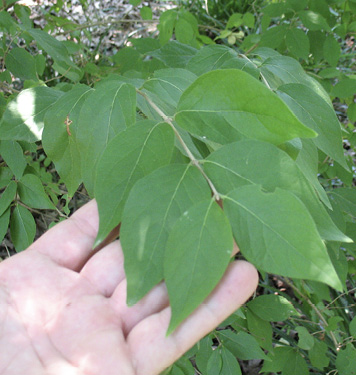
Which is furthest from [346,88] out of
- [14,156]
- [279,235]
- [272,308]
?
[14,156]

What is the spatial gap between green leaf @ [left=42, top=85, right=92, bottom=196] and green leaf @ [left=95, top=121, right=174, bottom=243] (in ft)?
0.88

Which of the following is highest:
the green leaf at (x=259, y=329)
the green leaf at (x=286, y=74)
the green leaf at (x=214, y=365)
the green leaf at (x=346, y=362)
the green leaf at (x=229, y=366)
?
the green leaf at (x=286, y=74)

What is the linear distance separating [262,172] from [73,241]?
66cm

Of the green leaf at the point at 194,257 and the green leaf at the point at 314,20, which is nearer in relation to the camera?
the green leaf at the point at 194,257

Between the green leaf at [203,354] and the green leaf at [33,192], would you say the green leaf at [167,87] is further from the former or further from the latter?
the green leaf at [203,354]

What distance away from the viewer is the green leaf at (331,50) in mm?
1999

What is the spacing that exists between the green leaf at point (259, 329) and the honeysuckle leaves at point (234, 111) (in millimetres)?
1046

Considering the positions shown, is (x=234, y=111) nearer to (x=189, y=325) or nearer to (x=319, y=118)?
(x=319, y=118)

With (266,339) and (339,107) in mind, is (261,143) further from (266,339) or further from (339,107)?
(339,107)

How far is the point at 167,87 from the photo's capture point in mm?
1094

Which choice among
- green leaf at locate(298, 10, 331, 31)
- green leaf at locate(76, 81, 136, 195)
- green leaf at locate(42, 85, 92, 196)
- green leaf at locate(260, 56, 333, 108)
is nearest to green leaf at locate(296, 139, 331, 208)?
green leaf at locate(260, 56, 333, 108)

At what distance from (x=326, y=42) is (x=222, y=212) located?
1560 mm

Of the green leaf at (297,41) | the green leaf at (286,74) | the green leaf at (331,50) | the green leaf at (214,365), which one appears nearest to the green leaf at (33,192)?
the green leaf at (214,365)

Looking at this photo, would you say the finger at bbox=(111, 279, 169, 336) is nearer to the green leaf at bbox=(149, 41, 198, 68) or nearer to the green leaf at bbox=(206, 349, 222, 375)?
the green leaf at bbox=(206, 349, 222, 375)
